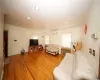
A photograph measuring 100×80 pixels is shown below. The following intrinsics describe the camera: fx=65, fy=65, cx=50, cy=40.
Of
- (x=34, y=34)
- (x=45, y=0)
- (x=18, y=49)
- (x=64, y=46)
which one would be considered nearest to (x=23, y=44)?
(x=18, y=49)

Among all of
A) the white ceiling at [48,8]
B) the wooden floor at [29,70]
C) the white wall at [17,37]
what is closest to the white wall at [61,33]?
the white ceiling at [48,8]

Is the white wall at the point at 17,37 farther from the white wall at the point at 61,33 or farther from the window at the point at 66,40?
the window at the point at 66,40

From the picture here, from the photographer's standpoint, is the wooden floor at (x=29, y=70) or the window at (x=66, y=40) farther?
the window at (x=66, y=40)

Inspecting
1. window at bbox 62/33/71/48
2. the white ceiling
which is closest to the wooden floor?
window at bbox 62/33/71/48

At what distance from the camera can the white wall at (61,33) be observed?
4418 mm

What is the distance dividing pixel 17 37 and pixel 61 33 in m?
3.74

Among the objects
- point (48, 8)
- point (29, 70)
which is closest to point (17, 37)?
point (29, 70)

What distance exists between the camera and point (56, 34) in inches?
237

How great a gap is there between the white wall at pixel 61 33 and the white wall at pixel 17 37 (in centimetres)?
Answer: 214

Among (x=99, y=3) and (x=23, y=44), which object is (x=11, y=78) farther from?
(x=23, y=44)

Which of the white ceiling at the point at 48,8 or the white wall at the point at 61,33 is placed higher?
the white ceiling at the point at 48,8

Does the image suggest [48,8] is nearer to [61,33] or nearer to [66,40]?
[66,40]

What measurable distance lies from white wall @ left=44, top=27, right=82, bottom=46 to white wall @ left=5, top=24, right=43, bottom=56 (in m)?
2.14

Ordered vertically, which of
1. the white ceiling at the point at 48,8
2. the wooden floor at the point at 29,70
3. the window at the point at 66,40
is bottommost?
the wooden floor at the point at 29,70
